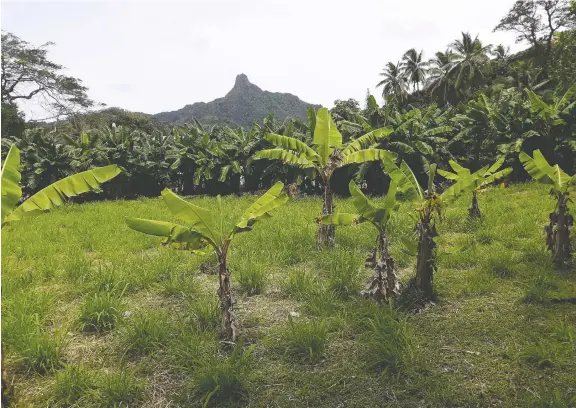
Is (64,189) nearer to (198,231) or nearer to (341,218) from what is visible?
(198,231)

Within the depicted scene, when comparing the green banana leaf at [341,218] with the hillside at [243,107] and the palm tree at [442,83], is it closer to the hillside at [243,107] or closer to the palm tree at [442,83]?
the palm tree at [442,83]

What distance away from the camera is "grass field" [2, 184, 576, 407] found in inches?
131

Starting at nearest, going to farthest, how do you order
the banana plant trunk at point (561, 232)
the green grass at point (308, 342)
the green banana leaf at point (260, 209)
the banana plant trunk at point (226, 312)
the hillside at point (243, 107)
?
the green grass at point (308, 342) → the banana plant trunk at point (226, 312) → the green banana leaf at point (260, 209) → the banana plant trunk at point (561, 232) → the hillside at point (243, 107)

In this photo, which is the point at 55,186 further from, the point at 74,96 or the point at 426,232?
the point at 74,96

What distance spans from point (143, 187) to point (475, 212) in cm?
1443

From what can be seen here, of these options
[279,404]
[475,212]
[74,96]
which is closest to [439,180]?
[475,212]

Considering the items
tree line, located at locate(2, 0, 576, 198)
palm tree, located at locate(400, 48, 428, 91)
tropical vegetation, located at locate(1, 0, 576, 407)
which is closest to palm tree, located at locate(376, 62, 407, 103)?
palm tree, located at locate(400, 48, 428, 91)

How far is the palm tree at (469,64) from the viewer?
34419 millimetres

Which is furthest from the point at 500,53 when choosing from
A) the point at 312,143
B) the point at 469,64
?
the point at 312,143

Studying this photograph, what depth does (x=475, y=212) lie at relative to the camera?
8.03 metres

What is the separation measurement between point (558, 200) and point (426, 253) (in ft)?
7.58

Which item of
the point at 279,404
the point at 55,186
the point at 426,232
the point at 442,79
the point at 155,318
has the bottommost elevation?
the point at 279,404

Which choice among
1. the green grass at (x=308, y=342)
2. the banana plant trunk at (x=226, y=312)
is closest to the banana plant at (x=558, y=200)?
the green grass at (x=308, y=342)

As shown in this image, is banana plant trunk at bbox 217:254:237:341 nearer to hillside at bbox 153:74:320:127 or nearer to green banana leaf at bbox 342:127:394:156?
green banana leaf at bbox 342:127:394:156
